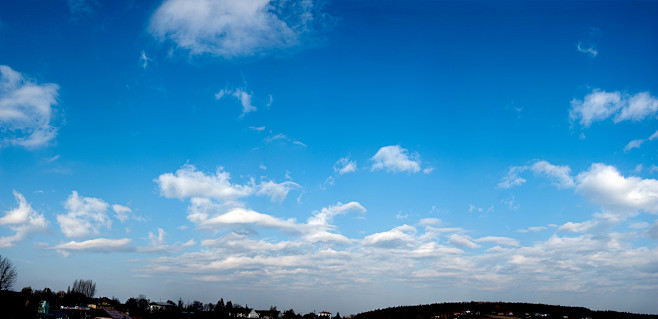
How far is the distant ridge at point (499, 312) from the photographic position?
298 ft

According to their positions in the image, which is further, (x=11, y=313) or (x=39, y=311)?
(x=39, y=311)

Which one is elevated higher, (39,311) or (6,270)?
(6,270)

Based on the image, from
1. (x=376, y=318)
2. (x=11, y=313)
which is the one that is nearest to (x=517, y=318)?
(x=376, y=318)

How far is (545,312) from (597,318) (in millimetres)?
12127

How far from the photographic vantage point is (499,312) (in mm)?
100125

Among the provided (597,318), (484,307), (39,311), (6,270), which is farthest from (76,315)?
(597,318)

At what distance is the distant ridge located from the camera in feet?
298

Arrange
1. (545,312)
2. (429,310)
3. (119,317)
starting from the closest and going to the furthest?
(545,312)
(429,310)
(119,317)

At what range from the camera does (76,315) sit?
5010 inches

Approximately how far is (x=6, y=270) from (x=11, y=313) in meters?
31.2

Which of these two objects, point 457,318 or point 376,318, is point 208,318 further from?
point 457,318

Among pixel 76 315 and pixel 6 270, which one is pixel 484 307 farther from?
pixel 6 270

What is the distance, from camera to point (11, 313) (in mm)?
114750

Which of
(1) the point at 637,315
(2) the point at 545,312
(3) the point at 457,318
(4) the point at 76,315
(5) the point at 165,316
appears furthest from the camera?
(5) the point at 165,316
